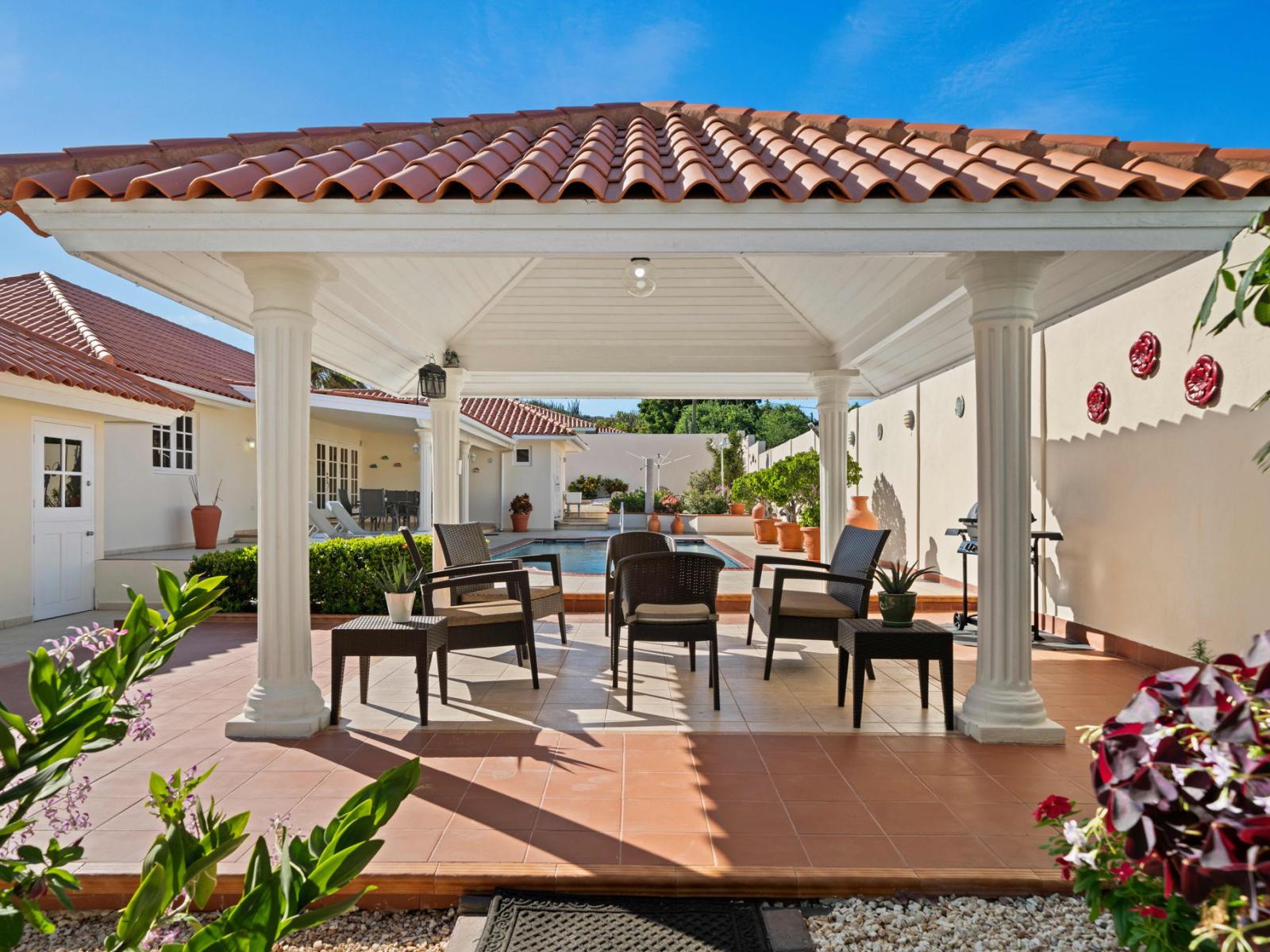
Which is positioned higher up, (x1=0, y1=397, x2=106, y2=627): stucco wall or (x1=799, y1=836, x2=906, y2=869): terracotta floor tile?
(x1=0, y1=397, x2=106, y2=627): stucco wall

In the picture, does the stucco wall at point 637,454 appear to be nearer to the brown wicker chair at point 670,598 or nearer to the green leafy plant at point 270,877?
the brown wicker chair at point 670,598

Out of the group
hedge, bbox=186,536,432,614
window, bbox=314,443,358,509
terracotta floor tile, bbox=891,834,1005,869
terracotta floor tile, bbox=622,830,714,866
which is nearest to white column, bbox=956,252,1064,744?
terracotta floor tile, bbox=891,834,1005,869

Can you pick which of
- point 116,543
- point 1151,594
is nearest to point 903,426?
point 1151,594

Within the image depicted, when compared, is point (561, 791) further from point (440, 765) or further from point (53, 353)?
point (53, 353)

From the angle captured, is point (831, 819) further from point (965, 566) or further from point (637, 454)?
point (637, 454)

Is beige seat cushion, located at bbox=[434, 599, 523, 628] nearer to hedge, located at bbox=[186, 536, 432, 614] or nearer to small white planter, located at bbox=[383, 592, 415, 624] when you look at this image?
small white planter, located at bbox=[383, 592, 415, 624]

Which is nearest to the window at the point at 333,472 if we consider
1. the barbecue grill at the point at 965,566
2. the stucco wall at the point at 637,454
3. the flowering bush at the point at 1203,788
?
the stucco wall at the point at 637,454

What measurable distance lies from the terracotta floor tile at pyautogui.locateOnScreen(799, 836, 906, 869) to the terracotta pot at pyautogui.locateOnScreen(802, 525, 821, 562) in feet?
29.2

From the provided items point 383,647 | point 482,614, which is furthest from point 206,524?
point 383,647

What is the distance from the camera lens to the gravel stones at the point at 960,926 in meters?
2.28

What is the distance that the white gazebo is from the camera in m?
3.29

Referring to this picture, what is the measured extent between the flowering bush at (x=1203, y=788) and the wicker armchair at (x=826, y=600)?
11.4 feet

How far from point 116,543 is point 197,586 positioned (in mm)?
11221

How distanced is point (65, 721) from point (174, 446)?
12.4m
